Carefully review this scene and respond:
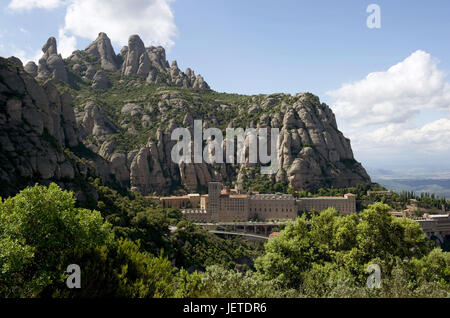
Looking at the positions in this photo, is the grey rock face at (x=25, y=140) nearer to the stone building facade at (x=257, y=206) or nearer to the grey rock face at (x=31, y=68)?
the stone building facade at (x=257, y=206)

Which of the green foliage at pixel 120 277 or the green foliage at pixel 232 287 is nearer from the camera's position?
the green foliage at pixel 232 287

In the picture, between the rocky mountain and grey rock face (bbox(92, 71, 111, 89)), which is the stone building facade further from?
grey rock face (bbox(92, 71, 111, 89))

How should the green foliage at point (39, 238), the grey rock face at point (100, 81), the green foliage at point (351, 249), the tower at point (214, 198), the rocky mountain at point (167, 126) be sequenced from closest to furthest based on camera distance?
1. the green foliage at point (39, 238)
2. the green foliage at point (351, 249)
3. the tower at point (214, 198)
4. the rocky mountain at point (167, 126)
5. the grey rock face at point (100, 81)

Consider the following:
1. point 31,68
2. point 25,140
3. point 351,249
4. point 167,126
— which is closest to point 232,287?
point 351,249

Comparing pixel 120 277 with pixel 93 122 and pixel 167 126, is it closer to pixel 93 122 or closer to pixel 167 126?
pixel 93 122

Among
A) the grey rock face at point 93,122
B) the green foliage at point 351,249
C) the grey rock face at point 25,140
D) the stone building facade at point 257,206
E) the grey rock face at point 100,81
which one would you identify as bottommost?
the stone building facade at point 257,206

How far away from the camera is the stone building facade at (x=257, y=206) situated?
11138 cm

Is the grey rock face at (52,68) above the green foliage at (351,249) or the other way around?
above

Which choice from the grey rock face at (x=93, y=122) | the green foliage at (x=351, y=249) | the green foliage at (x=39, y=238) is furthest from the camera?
the grey rock face at (x=93, y=122)

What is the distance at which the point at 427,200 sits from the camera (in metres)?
119

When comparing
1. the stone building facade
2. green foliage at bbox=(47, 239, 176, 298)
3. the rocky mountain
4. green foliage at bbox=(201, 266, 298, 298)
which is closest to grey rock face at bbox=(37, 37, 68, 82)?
the rocky mountain

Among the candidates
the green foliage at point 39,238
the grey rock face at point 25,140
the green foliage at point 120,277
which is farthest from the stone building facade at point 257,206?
the green foliage at point 39,238

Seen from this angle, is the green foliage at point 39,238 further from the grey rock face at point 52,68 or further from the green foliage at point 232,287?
the grey rock face at point 52,68
